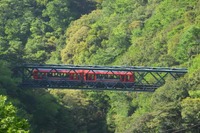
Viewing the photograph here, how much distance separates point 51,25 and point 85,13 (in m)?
7.21

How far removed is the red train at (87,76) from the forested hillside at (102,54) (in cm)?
165

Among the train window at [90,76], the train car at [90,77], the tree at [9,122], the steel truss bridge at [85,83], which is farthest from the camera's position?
the train window at [90,76]

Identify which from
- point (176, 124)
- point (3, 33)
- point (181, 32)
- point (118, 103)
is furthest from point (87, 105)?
point (3, 33)

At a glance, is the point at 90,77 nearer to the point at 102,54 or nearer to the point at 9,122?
the point at 102,54

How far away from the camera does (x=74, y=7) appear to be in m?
87.8

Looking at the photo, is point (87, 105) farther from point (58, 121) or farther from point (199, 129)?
point (199, 129)

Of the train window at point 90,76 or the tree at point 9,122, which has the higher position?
the tree at point 9,122

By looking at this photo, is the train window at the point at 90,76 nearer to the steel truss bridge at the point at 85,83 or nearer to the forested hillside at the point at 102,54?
the steel truss bridge at the point at 85,83

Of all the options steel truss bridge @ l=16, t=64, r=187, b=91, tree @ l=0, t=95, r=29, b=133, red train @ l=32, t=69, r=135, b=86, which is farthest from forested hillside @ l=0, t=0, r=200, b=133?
red train @ l=32, t=69, r=135, b=86

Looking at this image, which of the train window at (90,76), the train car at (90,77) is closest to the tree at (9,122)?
the train car at (90,77)

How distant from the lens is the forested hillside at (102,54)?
40625 millimetres

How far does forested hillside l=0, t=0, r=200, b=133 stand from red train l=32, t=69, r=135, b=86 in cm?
165

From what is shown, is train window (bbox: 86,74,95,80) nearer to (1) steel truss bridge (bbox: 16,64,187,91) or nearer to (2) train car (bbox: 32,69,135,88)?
(2) train car (bbox: 32,69,135,88)

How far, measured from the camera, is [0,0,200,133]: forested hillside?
40.6 metres
